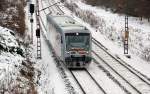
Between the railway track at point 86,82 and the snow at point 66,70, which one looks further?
the railway track at point 86,82

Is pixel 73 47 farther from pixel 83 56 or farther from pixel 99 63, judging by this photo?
pixel 99 63

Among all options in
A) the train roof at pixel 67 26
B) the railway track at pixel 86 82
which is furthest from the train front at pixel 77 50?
the railway track at pixel 86 82

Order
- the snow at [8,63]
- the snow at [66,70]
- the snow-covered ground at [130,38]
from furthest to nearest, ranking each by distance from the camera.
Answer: the snow-covered ground at [130,38], the snow at [66,70], the snow at [8,63]

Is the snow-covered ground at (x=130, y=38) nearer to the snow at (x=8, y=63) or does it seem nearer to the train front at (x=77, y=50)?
the train front at (x=77, y=50)

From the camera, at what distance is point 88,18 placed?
5434 cm

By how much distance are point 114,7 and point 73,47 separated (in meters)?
40.1

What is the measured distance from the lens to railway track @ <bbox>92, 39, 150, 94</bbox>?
890 inches

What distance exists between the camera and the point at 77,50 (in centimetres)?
2655

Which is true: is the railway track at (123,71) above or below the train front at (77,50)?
below

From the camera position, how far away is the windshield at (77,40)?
26609 millimetres

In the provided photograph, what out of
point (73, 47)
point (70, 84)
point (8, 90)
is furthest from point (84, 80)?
point (8, 90)

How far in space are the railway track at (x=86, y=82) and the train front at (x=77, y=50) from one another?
0.60 metres

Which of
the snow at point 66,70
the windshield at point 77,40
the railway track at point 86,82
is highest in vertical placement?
the windshield at point 77,40

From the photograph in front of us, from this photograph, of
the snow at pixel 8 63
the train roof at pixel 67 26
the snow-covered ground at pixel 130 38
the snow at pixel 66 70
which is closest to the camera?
the snow at pixel 8 63
